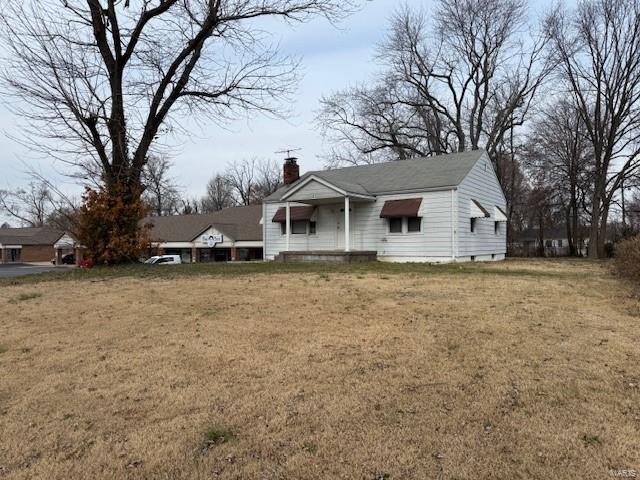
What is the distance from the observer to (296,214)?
72.1 feet

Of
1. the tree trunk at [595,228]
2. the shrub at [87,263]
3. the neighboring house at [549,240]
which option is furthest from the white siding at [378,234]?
the neighboring house at [549,240]

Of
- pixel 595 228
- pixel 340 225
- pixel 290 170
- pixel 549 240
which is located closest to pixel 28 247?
pixel 290 170

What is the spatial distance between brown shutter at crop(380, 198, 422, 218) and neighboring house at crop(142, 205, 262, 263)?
21453 millimetres

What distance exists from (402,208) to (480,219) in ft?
13.2

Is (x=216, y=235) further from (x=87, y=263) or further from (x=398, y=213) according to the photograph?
(x=87, y=263)

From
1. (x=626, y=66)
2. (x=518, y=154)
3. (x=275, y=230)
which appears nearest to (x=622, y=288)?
(x=275, y=230)

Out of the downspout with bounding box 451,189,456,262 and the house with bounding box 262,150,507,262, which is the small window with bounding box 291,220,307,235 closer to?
the house with bounding box 262,150,507,262

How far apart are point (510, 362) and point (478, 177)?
17.1 m

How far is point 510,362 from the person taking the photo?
14.8 ft

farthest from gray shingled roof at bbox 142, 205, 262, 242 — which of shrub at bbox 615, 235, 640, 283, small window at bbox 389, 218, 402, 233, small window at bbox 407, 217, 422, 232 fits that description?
shrub at bbox 615, 235, 640, 283

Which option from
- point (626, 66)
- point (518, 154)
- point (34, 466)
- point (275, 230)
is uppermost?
point (626, 66)

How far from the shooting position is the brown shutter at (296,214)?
21645 millimetres

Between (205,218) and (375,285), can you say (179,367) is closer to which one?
(375,285)

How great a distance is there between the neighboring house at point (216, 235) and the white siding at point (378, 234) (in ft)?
56.5
